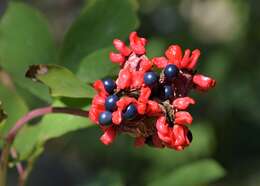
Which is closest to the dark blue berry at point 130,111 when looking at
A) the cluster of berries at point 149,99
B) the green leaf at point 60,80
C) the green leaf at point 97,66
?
the cluster of berries at point 149,99

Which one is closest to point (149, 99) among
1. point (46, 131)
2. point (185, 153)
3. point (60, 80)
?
point (60, 80)

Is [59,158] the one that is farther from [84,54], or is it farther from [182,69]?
[182,69]

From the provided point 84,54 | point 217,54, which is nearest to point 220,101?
point 217,54

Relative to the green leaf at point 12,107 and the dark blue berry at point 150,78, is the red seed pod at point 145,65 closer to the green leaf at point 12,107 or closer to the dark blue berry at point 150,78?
the dark blue berry at point 150,78

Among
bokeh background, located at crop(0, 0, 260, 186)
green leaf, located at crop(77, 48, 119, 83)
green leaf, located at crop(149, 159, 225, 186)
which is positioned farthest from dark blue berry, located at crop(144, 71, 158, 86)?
bokeh background, located at crop(0, 0, 260, 186)

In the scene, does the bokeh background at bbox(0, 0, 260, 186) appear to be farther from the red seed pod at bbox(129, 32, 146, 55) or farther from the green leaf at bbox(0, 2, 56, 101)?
the red seed pod at bbox(129, 32, 146, 55)
